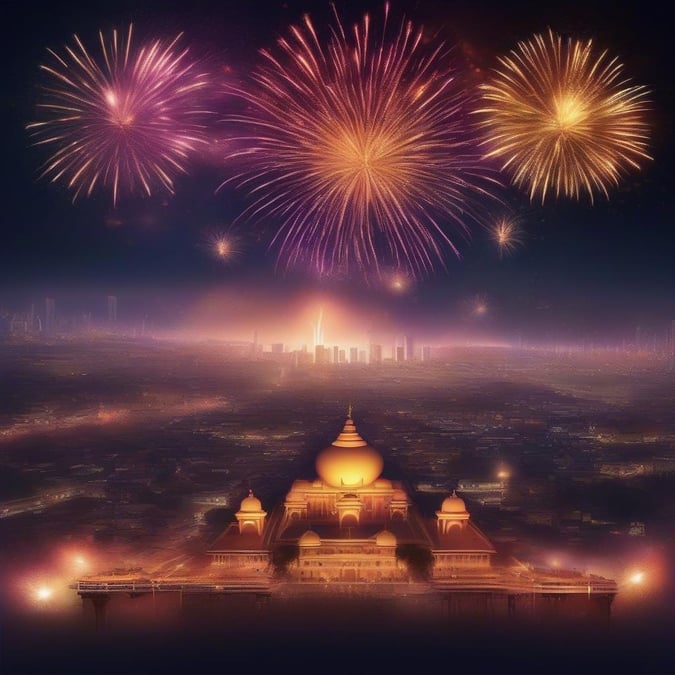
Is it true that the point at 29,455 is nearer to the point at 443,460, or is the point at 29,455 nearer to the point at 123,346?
the point at 123,346

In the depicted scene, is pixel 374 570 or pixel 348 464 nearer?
pixel 374 570

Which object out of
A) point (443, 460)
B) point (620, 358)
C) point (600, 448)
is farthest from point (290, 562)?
point (620, 358)

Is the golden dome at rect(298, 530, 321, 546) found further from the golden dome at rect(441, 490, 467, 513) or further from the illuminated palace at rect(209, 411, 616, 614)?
the golden dome at rect(441, 490, 467, 513)

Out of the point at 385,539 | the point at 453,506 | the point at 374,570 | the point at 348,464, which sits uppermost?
the point at 348,464

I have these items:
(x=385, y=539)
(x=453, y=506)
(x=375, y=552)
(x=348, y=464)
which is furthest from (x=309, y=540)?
(x=453, y=506)

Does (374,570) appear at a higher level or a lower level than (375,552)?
lower

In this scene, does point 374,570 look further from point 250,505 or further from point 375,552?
point 250,505
